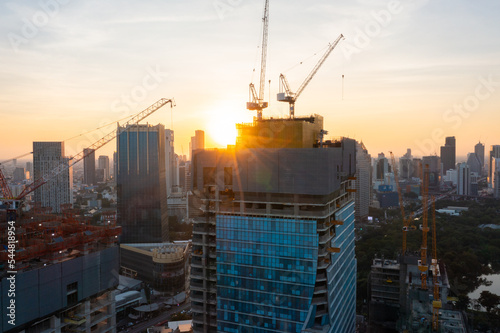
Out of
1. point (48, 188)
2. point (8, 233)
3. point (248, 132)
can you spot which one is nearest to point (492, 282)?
point (248, 132)

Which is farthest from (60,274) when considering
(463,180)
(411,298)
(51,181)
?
(463,180)

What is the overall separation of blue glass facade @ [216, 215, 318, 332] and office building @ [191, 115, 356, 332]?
0.05m

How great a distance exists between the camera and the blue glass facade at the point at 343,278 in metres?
21.2

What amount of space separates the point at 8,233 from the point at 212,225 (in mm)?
10224

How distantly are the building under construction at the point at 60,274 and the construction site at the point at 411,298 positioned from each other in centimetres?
2443

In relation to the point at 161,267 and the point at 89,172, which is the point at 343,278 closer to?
the point at 161,267

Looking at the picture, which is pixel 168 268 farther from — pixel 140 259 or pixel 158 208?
pixel 158 208

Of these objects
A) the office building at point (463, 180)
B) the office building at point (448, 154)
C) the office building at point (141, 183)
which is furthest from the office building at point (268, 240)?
the office building at point (448, 154)

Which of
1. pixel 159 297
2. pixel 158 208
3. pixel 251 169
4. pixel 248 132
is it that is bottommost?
pixel 159 297

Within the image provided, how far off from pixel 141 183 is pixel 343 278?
4284cm

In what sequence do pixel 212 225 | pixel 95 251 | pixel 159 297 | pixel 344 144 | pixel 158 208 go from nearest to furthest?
pixel 95 251
pixel 212 225
pixel 344 144
pixel 159 297
pixel 158 208

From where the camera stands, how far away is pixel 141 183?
60.5 metres

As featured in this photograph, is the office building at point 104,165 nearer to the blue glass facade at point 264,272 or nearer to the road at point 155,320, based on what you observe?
the road at point 155,320

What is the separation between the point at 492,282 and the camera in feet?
168
